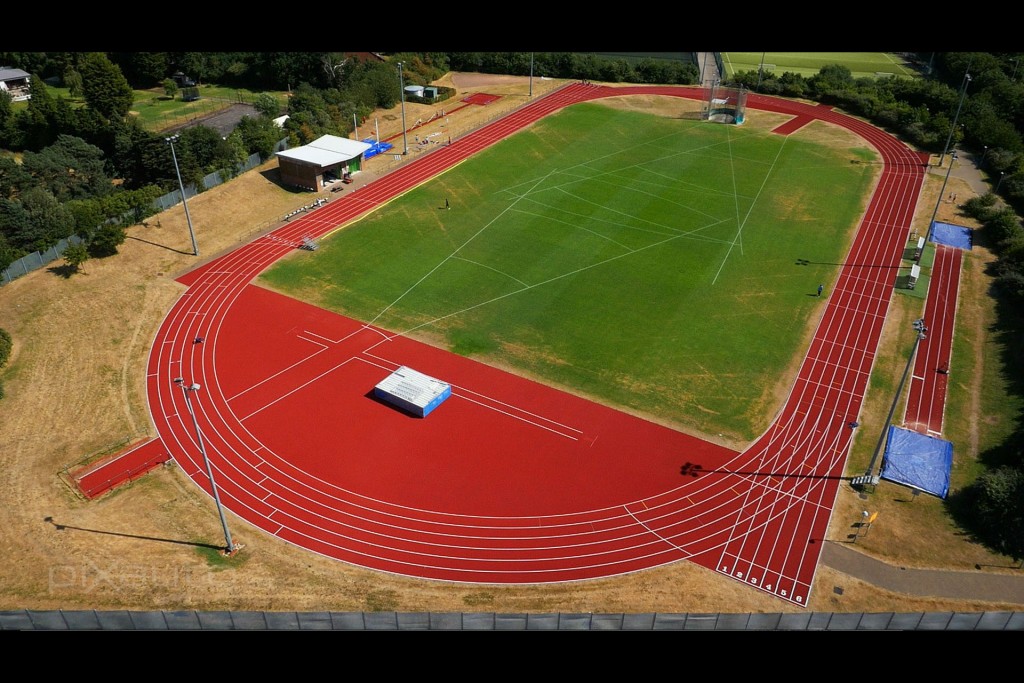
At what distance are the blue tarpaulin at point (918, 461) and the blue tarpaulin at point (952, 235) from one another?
87.3 ft

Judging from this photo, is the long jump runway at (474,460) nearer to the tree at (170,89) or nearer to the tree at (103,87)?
the tree at (103,87)

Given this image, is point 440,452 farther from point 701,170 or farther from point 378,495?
point 701,170

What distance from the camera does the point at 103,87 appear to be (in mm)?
73938

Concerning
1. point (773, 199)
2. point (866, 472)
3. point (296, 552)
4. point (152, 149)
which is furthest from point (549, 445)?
point (152, 149)

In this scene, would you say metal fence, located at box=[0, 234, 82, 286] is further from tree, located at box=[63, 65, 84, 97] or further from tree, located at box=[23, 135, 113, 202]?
tree, located at box=[63, 65, 84, 97]

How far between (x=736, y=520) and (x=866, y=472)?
804cm

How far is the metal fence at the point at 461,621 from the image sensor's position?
19469 millimetres

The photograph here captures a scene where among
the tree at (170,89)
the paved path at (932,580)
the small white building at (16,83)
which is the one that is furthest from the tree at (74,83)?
the paved path at (932,580)

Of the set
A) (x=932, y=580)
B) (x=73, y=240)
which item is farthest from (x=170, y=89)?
(x=932, y=580)

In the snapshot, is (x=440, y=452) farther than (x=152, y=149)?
No

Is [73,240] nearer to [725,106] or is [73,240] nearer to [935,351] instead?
[935,351]

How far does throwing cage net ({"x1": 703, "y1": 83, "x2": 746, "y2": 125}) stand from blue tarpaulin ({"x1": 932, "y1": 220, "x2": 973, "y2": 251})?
29428 millimetres

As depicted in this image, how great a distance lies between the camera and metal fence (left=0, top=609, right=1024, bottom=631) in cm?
1947

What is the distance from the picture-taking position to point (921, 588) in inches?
1204
